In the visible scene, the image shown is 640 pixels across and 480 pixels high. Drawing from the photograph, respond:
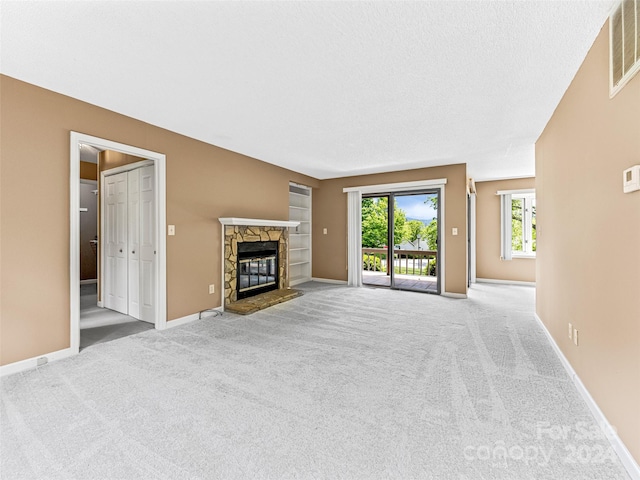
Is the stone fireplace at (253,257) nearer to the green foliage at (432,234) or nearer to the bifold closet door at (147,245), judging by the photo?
the bifold closet door at (147,245)

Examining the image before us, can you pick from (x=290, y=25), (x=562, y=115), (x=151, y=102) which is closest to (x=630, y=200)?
(x=562, y=115)

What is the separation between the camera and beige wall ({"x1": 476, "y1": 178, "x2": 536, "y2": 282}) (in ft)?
21.1

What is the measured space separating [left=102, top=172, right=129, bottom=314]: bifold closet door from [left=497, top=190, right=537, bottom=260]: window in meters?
7.54

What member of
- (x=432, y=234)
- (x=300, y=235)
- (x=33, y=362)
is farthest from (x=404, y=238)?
(x=33, y=362)

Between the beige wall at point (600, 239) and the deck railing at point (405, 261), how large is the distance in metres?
3.61

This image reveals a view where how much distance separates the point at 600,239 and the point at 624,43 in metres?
1.10

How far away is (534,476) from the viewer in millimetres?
1351

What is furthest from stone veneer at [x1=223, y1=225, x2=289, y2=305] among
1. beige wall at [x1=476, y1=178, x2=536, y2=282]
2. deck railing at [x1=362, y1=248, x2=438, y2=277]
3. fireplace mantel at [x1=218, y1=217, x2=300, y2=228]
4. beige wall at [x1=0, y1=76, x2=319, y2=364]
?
beige wall at [x1=476, y1=178, x2=536, y2=282]

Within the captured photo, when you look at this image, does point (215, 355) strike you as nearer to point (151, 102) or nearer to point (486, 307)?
point (151, 102)

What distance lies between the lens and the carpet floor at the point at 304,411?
143cm

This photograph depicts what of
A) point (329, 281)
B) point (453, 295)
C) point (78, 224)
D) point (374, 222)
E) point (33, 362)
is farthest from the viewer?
point (374, 222)

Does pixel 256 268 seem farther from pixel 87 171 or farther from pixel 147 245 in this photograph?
pixel 87 171

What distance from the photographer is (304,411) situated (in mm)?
1863

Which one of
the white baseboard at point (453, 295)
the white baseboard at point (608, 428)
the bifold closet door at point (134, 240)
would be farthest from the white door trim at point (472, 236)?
the bifold closet door at point (134, 240)
